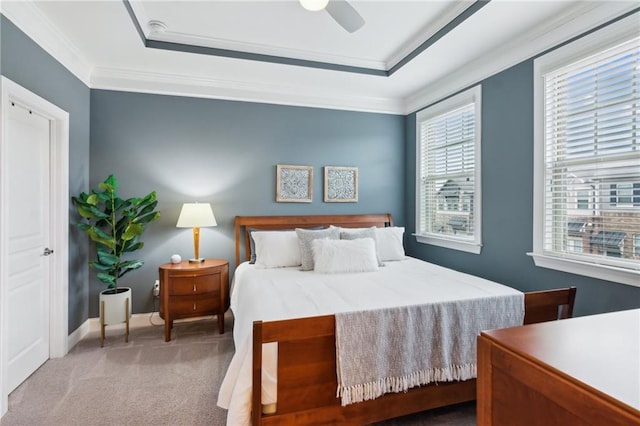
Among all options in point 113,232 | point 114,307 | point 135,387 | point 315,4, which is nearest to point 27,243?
point 113,232

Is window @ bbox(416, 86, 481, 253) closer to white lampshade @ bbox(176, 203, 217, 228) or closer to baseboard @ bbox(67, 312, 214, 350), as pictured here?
white lampshade @ bbox(176, 203, 217, 228)

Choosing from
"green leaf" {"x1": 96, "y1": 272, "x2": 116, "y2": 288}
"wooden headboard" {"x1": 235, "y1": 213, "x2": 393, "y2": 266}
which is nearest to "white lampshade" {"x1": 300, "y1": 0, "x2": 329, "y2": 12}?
"wooden headboard" {"x1": 235, "y1": 213, "x2": 393, "y2": 266}

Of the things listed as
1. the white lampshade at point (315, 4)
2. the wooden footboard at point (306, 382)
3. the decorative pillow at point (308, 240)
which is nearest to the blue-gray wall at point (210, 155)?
the decorative pillow at point (308, 240)

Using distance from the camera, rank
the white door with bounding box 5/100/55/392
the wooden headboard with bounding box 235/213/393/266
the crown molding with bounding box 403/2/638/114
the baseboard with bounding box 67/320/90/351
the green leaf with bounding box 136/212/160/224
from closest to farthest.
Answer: the crown molding with bounding box 403/2/638/114
the white door with bounding box 5/100/55/392
the baseboard with bounding box 67/320/90/351
the green leaf with bounding box 136/212/160/224
the wooden headboard with bounding box 235/213/393/266

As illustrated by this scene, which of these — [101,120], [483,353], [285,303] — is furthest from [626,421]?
[101,120]

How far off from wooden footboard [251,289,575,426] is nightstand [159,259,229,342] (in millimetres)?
1775

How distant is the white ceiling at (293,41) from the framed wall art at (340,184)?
852mm

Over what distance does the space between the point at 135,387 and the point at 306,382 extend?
147cm

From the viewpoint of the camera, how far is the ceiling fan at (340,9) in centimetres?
196

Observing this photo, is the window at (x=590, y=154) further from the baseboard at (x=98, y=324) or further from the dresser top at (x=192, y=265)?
the baseboard at (x=98, y=324)

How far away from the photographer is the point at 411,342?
1915 mm

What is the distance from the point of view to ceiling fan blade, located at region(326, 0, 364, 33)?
1996mm

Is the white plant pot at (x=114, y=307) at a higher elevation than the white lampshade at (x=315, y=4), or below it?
below

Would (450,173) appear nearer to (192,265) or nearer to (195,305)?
(192,265)
